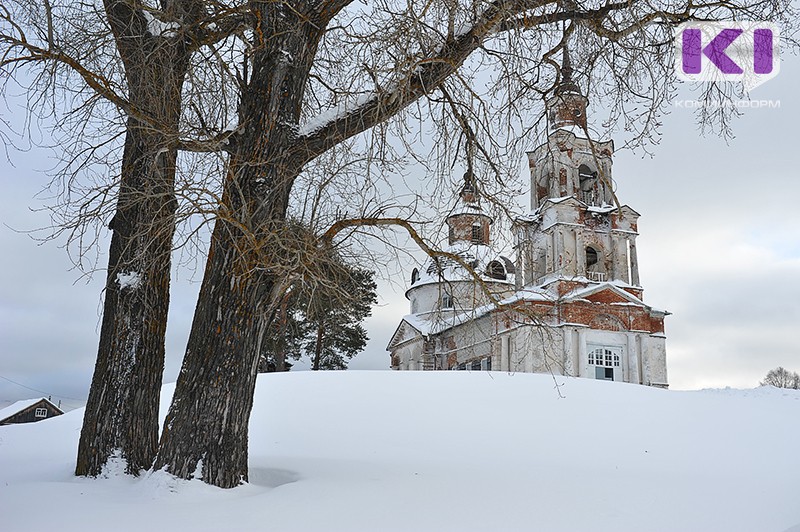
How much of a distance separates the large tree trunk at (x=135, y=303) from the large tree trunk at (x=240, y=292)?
3.16ft

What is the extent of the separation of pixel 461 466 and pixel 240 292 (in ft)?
11.7

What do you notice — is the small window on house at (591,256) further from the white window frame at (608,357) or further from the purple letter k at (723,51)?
the purple letter k at (723,51)

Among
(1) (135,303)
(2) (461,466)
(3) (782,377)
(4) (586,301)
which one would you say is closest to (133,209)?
(1) (135,303)

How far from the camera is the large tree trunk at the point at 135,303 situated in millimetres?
7047

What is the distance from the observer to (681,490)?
22.8ft

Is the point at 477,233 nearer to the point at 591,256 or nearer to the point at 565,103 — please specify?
the point at 565,103

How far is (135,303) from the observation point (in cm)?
735

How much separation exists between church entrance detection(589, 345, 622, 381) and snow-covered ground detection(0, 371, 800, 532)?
12.4 m

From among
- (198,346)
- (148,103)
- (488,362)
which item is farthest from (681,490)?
(488,362)

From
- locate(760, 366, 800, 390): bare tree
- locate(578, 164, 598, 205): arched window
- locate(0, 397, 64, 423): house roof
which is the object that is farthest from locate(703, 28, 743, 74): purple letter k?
locate(760, 366, 800, 390): bare tree

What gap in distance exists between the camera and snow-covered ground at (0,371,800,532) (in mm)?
5375

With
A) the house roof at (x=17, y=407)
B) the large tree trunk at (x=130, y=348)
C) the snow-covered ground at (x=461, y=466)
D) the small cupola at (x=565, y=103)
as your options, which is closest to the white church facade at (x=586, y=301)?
the snow-covered ground at (x=461, y=466)

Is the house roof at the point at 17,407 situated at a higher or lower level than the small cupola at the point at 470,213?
lower

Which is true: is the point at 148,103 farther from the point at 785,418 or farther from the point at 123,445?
the point at 785,418
